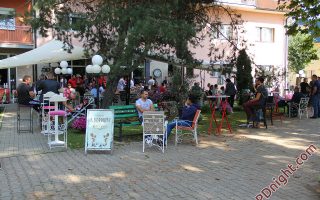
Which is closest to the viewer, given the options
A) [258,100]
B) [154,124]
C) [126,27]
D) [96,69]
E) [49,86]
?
[154,124]

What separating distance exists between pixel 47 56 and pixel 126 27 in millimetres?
6423

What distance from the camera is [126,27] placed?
10344 millimetres

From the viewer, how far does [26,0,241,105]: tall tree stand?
31.1 feet

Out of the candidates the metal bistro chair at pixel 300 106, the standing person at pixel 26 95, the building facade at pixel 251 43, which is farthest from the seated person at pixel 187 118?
the building facade at pixel 251 43

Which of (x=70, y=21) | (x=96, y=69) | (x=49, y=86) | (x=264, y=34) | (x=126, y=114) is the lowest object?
(x=126, y=114)

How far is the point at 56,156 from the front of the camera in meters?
8.29

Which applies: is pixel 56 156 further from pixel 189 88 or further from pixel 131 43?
pixel 189 88

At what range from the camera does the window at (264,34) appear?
32688 mm

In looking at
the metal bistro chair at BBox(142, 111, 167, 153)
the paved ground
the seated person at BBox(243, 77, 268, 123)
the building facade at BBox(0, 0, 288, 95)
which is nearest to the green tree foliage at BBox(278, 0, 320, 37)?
the seated person at BBox(243, 77, 268, 123)

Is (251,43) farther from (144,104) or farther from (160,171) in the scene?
(160,171)

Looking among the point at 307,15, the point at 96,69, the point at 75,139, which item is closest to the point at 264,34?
the point at 307,15

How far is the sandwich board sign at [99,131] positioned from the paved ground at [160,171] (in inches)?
8.6

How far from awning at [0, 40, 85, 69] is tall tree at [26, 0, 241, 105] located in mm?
2564

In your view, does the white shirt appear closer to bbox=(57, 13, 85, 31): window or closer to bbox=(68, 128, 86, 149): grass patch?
bbox=(68, 128, 86, 149): grass patch
